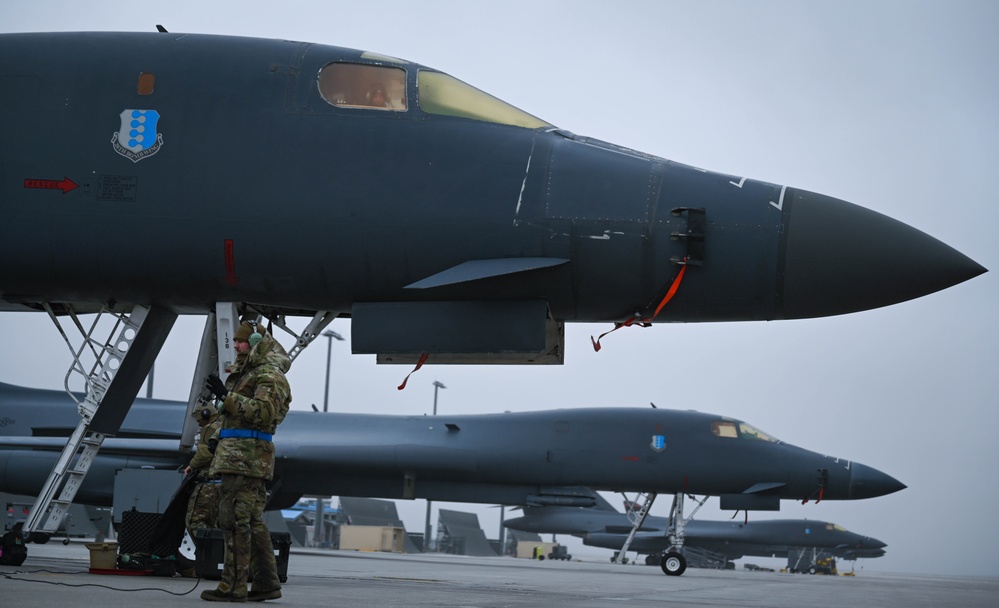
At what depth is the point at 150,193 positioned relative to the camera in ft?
25.4

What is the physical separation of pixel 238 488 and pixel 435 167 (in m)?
2.89

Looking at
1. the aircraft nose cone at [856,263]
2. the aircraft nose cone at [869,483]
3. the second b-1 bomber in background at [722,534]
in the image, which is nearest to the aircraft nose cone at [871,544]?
the second b-1 bomber in background at [722,534]

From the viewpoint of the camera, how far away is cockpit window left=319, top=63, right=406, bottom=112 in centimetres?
791

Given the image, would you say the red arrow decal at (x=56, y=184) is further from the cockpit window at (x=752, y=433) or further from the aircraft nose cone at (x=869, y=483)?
the aircraft nose cone at (x=869, y=483)

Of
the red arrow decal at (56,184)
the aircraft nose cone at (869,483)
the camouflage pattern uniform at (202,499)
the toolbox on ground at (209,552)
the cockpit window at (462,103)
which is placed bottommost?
the toolbox on ground at (209,552)

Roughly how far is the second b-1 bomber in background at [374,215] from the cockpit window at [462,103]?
0.02m

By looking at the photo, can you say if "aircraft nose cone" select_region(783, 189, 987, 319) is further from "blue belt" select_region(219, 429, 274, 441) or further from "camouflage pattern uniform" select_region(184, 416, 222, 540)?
A: "camouflage pattern uniform" select_region(184, 416, 222, 540)

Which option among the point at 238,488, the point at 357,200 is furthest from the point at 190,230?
the point at 238,488

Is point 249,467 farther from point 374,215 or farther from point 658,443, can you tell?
point 658,443

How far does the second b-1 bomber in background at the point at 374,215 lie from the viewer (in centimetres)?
719

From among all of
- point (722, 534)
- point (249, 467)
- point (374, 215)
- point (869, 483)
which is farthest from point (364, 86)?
point (722, 534)

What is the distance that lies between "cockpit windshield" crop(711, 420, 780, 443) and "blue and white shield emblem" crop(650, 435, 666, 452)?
107cm

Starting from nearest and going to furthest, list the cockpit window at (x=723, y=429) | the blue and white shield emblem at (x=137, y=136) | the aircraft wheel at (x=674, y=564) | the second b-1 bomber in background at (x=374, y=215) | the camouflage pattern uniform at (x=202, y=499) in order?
the second b-1 bomber in background at (x=374, y=215) < the camouflage pattern uniform at (x=202, y=499) < the blue and white shield emblem at (x=137, y=136) < the aircraft wheel at (x=674, y=564) < the cockpit window at (x=723, y=429)

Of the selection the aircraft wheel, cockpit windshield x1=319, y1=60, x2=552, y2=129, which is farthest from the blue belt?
the aircraft wheel
